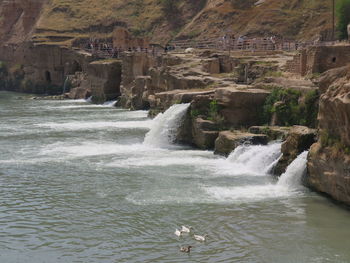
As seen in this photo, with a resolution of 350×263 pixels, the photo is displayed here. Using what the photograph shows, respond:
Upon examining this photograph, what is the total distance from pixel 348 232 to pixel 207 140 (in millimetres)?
11613

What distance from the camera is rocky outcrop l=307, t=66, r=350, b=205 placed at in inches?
655

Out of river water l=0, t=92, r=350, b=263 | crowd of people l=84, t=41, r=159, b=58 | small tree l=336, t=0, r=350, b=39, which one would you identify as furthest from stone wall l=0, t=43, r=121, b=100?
river water l=0, t=92, r=350, b=263

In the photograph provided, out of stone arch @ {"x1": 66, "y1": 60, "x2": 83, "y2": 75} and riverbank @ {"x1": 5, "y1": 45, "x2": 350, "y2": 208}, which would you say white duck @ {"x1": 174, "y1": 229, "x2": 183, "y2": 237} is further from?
stone arch @ {"x1": 66, "y1": 60, "x2": 83, "y2": 75}

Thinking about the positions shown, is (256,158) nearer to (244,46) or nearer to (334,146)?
(334,146)

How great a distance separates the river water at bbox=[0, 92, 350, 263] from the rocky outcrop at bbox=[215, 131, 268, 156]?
1.60 ft

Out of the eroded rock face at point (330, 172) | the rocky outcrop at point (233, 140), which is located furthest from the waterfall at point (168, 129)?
the eroded rock face at point (330, 172)

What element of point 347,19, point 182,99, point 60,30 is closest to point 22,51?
point 60,30

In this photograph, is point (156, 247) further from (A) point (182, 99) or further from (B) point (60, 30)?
(B) point (60, 30)

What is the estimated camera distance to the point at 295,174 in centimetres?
1906

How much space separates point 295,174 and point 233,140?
4.92 m

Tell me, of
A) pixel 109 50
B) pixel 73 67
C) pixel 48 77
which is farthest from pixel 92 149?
pixel 48 77

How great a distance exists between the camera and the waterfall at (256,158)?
21.3 meters

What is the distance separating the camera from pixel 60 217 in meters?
16.6

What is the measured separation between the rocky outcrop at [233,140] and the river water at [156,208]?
19.1 inches
